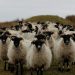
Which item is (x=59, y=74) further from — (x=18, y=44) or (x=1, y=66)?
(x=1, y=66)

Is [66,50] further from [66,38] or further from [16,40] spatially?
[16,40]

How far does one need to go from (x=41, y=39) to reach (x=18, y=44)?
138cm

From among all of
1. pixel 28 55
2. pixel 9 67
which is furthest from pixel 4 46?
pixel 28 55

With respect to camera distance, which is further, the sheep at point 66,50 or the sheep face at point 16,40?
the sheep at point 66,50

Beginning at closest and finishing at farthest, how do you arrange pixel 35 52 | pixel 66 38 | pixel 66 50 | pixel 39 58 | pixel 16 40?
pixel 39 58 → pixel 35 52 → pixel 16 40 → pixel 66 38 → pixel 66 50

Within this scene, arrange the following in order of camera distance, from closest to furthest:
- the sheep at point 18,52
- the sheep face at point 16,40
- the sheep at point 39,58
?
the sheep at point 39,58, the sheep face at point 16,40, the sheep at point 18,52

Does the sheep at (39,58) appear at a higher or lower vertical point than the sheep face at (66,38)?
lower

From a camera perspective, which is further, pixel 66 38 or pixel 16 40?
pixel 66 38

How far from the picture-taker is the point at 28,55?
68.6 ft

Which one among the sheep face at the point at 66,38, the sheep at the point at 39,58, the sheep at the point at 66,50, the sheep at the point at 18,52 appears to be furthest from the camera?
the sheep at the point at 66,50

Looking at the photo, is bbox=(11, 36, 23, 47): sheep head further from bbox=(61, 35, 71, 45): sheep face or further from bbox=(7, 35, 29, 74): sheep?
bbox=(61, 35, 71, 45): sheep face

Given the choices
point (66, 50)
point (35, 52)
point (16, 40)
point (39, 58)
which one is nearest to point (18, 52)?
point (16, 40)

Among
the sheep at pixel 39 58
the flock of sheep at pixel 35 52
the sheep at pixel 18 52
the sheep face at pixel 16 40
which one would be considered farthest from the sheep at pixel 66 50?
the sheep face at pixel 16 40

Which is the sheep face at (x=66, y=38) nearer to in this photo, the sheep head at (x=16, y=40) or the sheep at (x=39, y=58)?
the sheep at (x=39, y=58)
